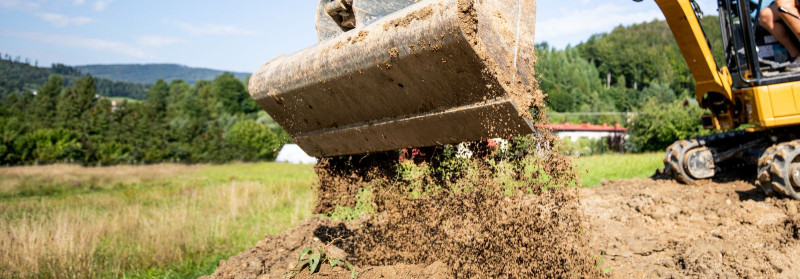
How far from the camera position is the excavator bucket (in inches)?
105

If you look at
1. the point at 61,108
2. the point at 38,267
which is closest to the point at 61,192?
the point at 38,267

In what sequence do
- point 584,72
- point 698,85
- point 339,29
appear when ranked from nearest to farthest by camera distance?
point 339,29 → point 698,85 → point 584,72

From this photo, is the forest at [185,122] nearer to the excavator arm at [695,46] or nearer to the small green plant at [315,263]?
the small green plant at [315,263]

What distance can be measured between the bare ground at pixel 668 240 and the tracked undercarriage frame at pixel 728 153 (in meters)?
0.39

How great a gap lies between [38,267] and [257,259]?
2659 mm

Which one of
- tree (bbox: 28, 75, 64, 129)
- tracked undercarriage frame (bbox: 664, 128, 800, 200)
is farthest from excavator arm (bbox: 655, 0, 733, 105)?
tree (bbox: 28, 75, 64, 129)

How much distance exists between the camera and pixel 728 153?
23.3 ft

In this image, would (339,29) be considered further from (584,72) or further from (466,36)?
(584,72)

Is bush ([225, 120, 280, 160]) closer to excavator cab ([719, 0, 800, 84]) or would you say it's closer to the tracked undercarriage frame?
the tracked undercarriage frame

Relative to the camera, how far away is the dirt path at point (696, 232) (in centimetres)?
381

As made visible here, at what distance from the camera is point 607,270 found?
3.96 metres

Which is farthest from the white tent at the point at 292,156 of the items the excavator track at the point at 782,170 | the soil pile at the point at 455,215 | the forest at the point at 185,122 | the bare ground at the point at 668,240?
the soil pile at the point at 455,215

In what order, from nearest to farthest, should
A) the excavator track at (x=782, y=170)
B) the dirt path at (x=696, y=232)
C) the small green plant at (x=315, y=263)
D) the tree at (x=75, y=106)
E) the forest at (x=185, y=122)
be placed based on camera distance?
the small green plant at (x=315, y=263) < the dirt path at (x=696, y=232) < the excavator track at (x=782, y=170) < the forest at (x=185, y=122) < the tree at (x=75, y=106)

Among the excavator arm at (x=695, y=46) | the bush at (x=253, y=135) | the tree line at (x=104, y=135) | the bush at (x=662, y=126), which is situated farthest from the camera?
the bush at (x=253, y=135)
